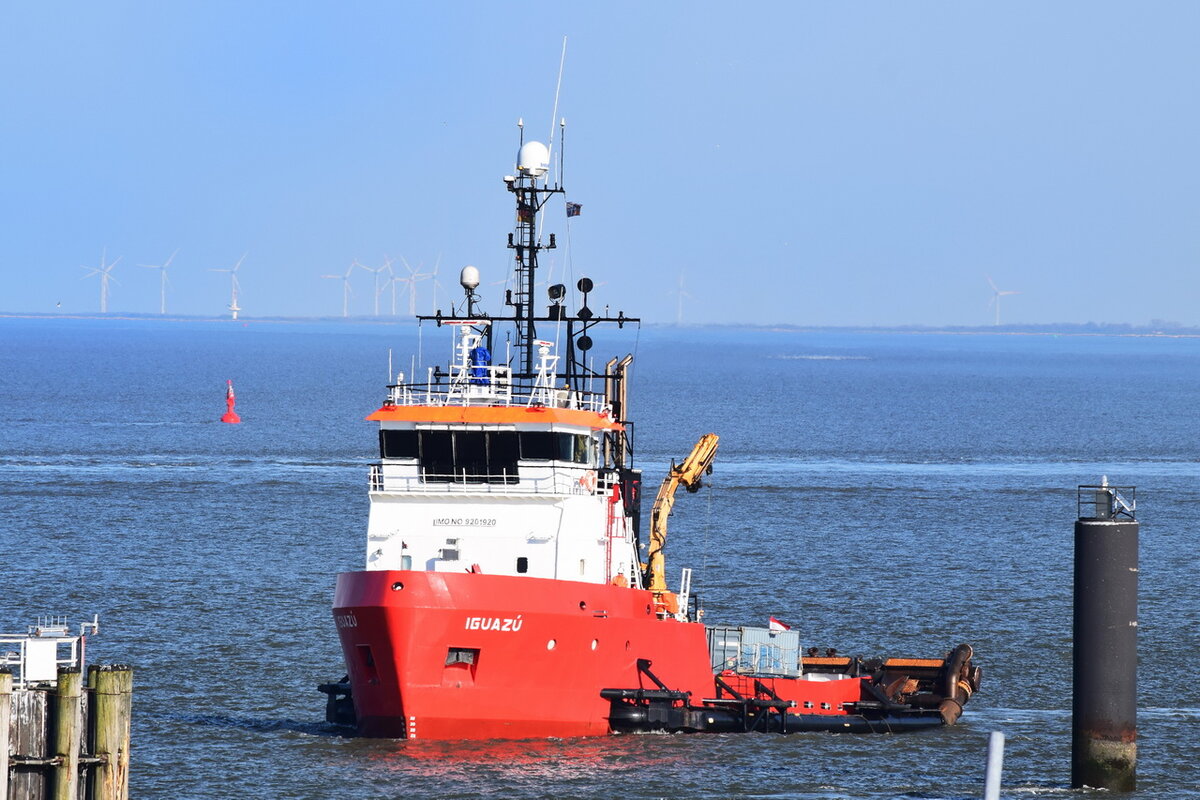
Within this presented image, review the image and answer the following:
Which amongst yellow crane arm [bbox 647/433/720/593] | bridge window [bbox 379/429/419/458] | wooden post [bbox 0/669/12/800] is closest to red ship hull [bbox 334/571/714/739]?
bridge window [bbox 379/429/419/458]

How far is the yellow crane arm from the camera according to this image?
142 feet

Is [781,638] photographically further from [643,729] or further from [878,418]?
[878,418]

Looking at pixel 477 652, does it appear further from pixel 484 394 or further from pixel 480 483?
pixel 484 394

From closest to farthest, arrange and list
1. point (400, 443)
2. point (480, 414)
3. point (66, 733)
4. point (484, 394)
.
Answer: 1. point (66, 733)
2. point (480, 414)
3. point (400, 443)
4. point (484, 394)

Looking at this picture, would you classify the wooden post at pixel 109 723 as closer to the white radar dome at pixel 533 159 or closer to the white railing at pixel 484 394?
the white railing at pixel 484 394

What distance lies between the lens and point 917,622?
2101 inches

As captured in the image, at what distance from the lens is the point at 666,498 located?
44.9m

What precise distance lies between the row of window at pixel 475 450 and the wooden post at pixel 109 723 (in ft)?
36.8

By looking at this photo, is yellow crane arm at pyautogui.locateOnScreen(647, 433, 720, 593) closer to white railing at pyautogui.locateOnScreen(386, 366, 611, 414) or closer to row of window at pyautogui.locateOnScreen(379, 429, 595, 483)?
white railing at pyautogui.locateOnScreen(386, 366, 611, 414)

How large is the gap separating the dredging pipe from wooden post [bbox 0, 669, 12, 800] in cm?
1719

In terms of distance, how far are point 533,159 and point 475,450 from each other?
734cm

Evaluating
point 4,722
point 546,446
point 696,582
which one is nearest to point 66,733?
point 4,722

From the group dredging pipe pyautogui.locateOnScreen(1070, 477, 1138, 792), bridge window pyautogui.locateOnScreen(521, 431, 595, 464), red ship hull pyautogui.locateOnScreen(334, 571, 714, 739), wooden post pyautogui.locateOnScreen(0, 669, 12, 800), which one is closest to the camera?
wooden post pyautogui.locateOnScreen(0, 669, 12, 800)

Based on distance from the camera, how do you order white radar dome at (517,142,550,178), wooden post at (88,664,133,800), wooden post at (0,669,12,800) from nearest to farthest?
wooden post at (0,669,12,800)
wooden post at (88,664,133,800)
white radar dome at (517,142,550,178)
